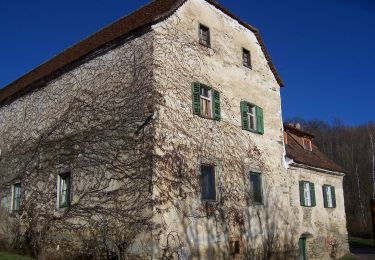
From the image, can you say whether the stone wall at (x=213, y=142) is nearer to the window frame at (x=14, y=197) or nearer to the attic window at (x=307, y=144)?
the attic window at (x=307, y=144)

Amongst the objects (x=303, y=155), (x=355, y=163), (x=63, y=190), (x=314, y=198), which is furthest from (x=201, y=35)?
(x=355, y=163)

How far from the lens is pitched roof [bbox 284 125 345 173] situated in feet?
67.3

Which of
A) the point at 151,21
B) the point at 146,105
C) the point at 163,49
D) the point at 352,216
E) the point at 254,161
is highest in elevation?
the point at 151,21

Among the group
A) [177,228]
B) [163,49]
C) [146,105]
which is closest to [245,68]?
[163,49]

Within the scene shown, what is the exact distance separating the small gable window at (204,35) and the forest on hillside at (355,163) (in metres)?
31.9

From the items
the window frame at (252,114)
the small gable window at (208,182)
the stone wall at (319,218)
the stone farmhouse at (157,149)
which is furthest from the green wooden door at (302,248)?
the small gable window at (208,182)

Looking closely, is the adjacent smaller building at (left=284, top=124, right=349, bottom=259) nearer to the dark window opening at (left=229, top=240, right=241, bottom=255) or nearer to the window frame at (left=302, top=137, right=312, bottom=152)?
the window frame at (left=302, top=137, right=312, bottom=152)

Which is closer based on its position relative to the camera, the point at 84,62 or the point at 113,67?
the point at 113,67

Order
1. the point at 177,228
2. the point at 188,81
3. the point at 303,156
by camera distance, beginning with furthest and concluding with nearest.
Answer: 1. the point at 303,156
2. the point at 188,81
3. the point at 177,228

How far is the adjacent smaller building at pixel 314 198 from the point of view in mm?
19828

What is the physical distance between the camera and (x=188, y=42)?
14.5 metres

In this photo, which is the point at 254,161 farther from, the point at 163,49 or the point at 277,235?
the point at 163,49

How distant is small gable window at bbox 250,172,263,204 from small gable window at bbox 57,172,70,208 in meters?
7.08

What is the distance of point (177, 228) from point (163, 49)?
5832mm
